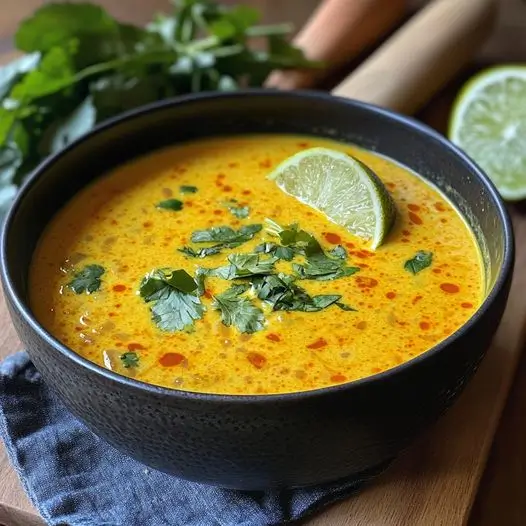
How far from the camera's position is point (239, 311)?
1358 mm

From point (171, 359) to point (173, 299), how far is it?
122mm

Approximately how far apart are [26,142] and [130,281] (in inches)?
29.1

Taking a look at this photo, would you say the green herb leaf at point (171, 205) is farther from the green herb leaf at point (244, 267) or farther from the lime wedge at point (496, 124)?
the lime wedge at point (496, 124)

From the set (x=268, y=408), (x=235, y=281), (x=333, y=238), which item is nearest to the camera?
(x=268, y=408)

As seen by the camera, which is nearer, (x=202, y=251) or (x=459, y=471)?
(x=459, y=471)

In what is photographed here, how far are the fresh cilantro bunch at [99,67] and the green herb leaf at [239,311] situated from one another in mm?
750

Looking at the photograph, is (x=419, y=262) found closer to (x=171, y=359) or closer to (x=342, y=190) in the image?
(x=342, y=190)

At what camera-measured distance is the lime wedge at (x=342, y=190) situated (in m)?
1.53

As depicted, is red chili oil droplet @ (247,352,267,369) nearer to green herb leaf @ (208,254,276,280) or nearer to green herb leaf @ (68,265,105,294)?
green herb leaf @ (208,254,276,280)

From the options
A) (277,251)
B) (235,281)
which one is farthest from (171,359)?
(277,251)

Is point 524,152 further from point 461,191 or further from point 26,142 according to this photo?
point 26,142

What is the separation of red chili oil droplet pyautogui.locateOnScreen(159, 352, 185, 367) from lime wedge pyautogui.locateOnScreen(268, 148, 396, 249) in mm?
407

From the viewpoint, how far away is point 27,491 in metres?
1.33

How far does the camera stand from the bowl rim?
1091 millimetres
